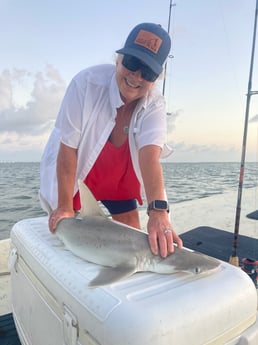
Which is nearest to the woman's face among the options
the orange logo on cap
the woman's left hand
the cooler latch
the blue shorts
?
the orange logo on cap

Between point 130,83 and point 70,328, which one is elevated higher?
point 130,83

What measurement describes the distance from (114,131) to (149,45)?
0.58 metres

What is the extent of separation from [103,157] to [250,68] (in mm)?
1939

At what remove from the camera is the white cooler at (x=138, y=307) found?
0.92m

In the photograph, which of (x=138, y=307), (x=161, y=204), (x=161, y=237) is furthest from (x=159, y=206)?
(x=138, y=307)

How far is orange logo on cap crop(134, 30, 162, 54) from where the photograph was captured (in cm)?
161

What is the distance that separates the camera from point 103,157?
203cm

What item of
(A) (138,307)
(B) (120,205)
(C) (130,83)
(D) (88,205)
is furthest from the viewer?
(B) (120,205)

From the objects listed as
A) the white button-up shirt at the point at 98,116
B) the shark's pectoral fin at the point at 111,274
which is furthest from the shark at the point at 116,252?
the white button-up shirt at the point at 98,116

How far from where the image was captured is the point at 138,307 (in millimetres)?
939

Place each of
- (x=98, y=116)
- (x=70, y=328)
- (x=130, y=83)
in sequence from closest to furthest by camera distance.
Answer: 1. (x=70, y=328)
2. (x=130, y=83)
3. (x=98, y=116)

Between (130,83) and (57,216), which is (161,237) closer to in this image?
(57,216)

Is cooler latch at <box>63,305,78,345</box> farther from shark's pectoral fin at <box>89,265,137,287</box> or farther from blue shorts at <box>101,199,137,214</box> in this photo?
blue shorts at <box>101,199,137,214</box>

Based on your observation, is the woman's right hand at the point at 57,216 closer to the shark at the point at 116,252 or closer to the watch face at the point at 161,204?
the shark at the point at 116,252
